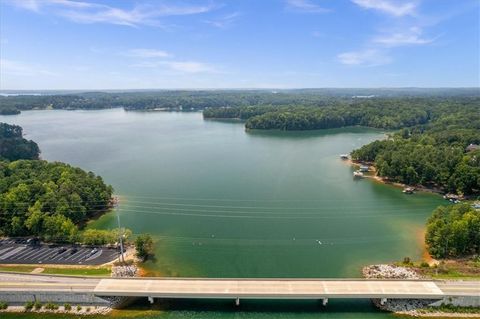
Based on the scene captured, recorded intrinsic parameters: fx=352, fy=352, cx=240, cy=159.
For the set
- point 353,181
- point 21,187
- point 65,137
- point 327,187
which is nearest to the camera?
point 21,187

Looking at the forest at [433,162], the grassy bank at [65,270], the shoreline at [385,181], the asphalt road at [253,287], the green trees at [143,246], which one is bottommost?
the grassy bank at [65,270]

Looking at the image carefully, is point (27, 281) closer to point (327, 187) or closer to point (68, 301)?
point (68, 301)

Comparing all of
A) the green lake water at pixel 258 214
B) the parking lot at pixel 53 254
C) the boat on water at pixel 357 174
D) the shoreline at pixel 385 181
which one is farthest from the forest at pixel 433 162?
the parking lot at pixel 53 254

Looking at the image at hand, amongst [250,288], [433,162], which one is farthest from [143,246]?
[433,162]

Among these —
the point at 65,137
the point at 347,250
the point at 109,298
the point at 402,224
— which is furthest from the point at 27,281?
the point at 65,137

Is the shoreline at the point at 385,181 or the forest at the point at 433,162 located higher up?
the forest at the point at 433,162

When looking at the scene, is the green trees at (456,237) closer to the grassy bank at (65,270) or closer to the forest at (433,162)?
the forest at (433,162)

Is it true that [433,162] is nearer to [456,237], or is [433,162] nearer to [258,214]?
[456,237]

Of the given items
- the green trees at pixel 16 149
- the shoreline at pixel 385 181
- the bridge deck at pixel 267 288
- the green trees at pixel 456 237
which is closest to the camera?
the bridge deck at pixel 267 288
